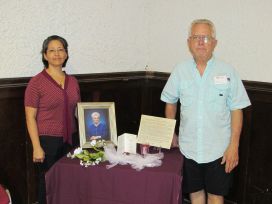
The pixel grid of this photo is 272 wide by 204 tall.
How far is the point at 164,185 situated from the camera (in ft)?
5.62

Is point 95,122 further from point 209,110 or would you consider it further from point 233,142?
point 233,142

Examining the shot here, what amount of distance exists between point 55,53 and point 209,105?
0.96 metres

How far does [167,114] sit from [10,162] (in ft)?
3.61

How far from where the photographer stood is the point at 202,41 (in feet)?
5.91

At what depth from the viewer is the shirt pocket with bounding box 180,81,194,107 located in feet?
6.18

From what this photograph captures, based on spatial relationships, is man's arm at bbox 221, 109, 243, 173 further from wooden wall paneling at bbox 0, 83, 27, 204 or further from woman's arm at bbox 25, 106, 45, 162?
wooden wall paneling at bbox 0, 83, 27, 204

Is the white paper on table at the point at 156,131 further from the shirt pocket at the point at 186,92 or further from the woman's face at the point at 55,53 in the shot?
the woman's face at the point at 55,53

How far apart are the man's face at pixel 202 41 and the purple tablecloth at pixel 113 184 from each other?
629 millimetres

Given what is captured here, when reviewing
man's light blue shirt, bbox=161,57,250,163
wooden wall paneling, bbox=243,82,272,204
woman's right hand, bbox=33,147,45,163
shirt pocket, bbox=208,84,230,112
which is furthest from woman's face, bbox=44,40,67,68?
wooden wall paneling, bbox=243,82,272,204

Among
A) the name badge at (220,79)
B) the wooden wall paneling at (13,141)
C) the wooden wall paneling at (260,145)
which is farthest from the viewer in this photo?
the wooden wall paneling at (260,145)

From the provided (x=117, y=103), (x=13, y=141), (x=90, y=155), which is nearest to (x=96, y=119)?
(x=90, y=155)

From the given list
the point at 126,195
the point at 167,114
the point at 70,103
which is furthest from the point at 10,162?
the point at 167,114

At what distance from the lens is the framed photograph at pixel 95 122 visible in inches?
77.7

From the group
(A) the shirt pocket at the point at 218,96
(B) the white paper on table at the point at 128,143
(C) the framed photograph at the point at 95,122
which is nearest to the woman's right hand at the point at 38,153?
(C) the framed photograph at the point at 95,122
